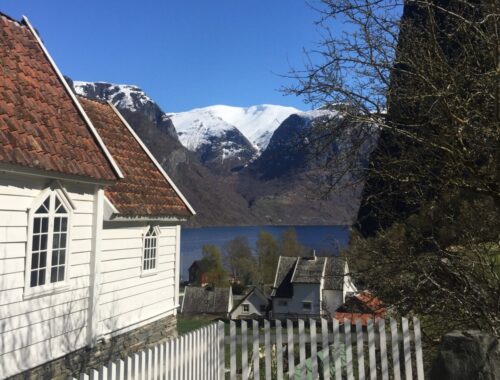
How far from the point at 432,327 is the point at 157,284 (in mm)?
7475

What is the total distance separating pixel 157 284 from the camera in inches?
504

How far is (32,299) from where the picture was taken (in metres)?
7.83

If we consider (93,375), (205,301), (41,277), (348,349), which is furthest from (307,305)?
(93,375)

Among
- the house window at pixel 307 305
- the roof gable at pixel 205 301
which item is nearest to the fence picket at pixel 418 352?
the house window at pixel 307 305

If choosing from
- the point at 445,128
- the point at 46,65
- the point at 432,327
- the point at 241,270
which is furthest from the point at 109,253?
the point at 241,270

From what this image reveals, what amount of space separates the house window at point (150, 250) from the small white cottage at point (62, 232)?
0.04 meters

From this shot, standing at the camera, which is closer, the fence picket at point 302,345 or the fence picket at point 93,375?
the fence picket at point 93,375

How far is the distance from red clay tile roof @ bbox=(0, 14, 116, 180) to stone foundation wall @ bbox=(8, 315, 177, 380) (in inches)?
133

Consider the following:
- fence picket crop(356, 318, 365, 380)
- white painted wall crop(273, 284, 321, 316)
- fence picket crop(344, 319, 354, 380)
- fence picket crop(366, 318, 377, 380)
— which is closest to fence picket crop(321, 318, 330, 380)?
fence picket crop(344, 319, 354, 380)

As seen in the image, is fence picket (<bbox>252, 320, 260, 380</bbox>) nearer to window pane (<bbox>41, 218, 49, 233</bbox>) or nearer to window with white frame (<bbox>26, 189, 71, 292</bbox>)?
window with white frame (<bbox>26, 189, 71, 292</bbox>)

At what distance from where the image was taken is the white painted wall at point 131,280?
10.2 metres

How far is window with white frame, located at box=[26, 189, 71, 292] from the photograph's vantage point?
7.89 metres

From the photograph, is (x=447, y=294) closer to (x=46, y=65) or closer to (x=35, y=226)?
(x=35, y=226)

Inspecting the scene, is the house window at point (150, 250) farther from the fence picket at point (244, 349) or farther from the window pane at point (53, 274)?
the fence picket at point (244, 349)
